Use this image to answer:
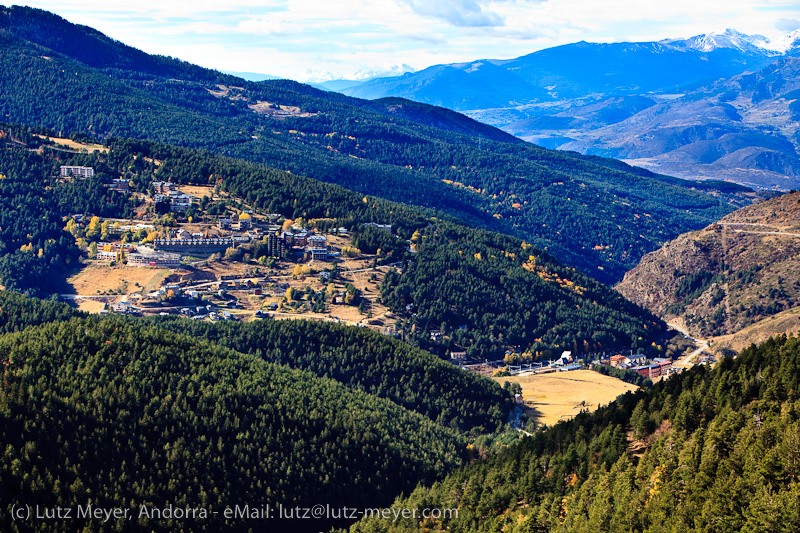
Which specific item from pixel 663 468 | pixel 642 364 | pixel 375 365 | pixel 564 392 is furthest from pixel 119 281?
pixel 663 468

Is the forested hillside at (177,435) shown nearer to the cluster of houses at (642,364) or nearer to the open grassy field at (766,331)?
the cluster of houses at (642,364)

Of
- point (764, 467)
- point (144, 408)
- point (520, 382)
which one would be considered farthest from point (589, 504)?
point (520, 382)

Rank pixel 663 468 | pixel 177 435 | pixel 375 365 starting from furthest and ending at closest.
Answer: pixel 375 365, pixel 177 435, pixel 663 468

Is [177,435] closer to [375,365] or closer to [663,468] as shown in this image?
[663,468]

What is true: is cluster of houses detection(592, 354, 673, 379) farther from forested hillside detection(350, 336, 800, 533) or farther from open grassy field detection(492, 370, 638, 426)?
forested hillside detection(350, 336, 800, 533)

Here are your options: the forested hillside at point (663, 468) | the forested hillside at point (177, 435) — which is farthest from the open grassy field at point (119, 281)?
the forested hillside at point (663, 468)

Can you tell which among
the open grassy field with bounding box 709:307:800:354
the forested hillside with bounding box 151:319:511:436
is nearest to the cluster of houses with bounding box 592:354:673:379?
the open grassy field with bounding box 709:307:800:354

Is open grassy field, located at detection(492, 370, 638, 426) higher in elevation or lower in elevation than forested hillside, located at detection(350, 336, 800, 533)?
lower
